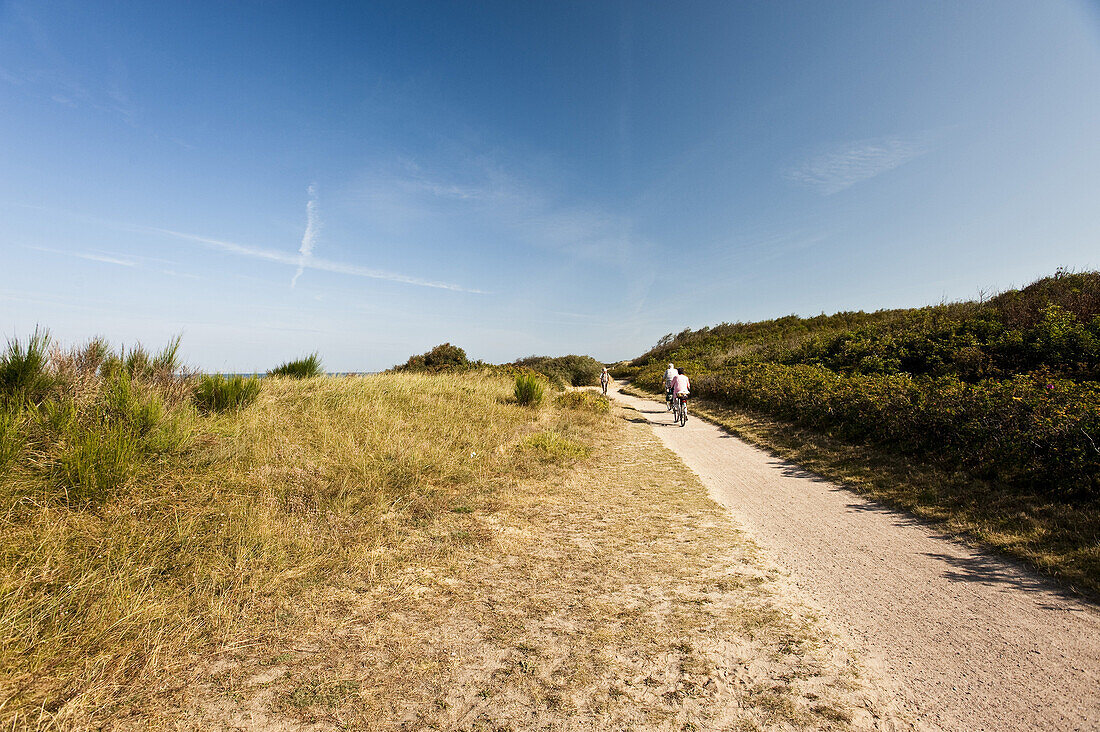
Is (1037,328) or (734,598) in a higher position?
(1037,328)

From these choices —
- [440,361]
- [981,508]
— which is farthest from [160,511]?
[440,361]

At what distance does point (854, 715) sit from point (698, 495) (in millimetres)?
3940

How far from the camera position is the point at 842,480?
256 inches

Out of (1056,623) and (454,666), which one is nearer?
(454,666)

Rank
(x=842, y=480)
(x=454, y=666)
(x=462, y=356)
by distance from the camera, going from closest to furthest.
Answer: (x=454, y=666) → (x=842, y=480) → (x=462, y=356)

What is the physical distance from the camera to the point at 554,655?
2.55 metres

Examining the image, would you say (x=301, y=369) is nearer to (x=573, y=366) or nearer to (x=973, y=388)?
(x=973, y=388)

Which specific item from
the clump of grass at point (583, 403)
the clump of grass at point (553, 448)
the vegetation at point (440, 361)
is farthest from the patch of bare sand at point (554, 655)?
the vegetation at point (440, 361)

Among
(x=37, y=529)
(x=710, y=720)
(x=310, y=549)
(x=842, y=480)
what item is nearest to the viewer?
(x=710, y=720)

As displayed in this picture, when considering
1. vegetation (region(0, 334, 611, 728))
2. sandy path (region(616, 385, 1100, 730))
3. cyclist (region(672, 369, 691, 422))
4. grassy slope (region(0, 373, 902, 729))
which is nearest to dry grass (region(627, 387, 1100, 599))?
sandy path (region(616, 385, 1100, 730))

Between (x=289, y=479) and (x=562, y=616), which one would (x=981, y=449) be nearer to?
(x=562, y=616)

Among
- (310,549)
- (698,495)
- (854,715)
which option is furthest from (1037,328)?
(310,549)

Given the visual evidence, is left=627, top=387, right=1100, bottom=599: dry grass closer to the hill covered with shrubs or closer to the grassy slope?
the hill covered with shrubs

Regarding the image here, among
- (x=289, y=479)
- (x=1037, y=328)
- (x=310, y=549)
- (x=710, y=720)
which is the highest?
(x=1037, y=328)
